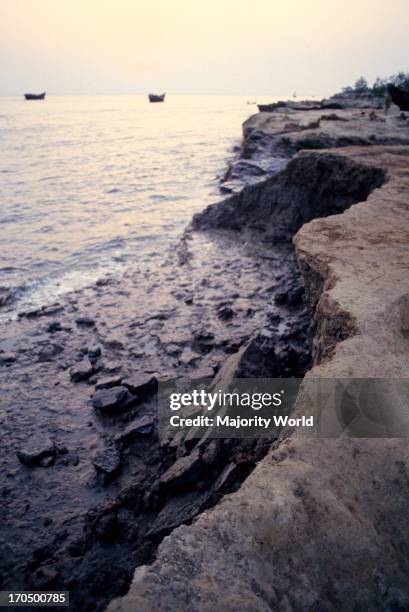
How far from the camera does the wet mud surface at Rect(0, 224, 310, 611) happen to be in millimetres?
2453

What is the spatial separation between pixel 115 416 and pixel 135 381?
1.24 feet

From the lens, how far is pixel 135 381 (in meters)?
3.93

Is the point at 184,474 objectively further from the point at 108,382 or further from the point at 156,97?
the point at 156,97

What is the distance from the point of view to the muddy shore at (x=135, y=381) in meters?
2.45

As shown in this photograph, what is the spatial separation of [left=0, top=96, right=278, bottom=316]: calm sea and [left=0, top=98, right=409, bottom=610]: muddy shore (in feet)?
2.92

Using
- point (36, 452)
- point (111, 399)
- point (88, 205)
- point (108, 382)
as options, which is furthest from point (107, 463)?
point (88, 205)

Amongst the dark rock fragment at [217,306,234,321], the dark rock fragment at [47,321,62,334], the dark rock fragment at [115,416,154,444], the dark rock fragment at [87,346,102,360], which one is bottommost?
the dark rock fragment at [115,416,154,444]

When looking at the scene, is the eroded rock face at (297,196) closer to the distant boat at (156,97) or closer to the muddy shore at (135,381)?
the muddy shore at (135,381)

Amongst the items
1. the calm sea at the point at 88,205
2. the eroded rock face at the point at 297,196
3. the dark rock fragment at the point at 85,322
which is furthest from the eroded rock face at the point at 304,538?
→ the eroded rock face at the point at 297,196

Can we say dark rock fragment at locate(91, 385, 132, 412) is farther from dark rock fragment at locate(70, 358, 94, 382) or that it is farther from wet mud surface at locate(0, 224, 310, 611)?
dark rock fragment at locate(70, 358, 94, 382)

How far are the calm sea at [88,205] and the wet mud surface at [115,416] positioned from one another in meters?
1.06

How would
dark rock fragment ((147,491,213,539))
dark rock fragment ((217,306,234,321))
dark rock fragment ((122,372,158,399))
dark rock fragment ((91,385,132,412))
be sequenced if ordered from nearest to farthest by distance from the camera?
1. dark rock fragment ((147,491,213,539))
2. dark rock fragment ((91,385,132,412))
3. dark rock fragment ((122,372,158,399))
4. dark rock fragment ((217,306,234,321))

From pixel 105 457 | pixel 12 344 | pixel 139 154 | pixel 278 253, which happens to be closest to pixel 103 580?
pixel 105 457

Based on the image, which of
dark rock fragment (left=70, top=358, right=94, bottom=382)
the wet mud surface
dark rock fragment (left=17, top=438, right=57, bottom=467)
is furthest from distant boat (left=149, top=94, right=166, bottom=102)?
dark rock fragment (left=17, top=438, right=57, bottom=467)
